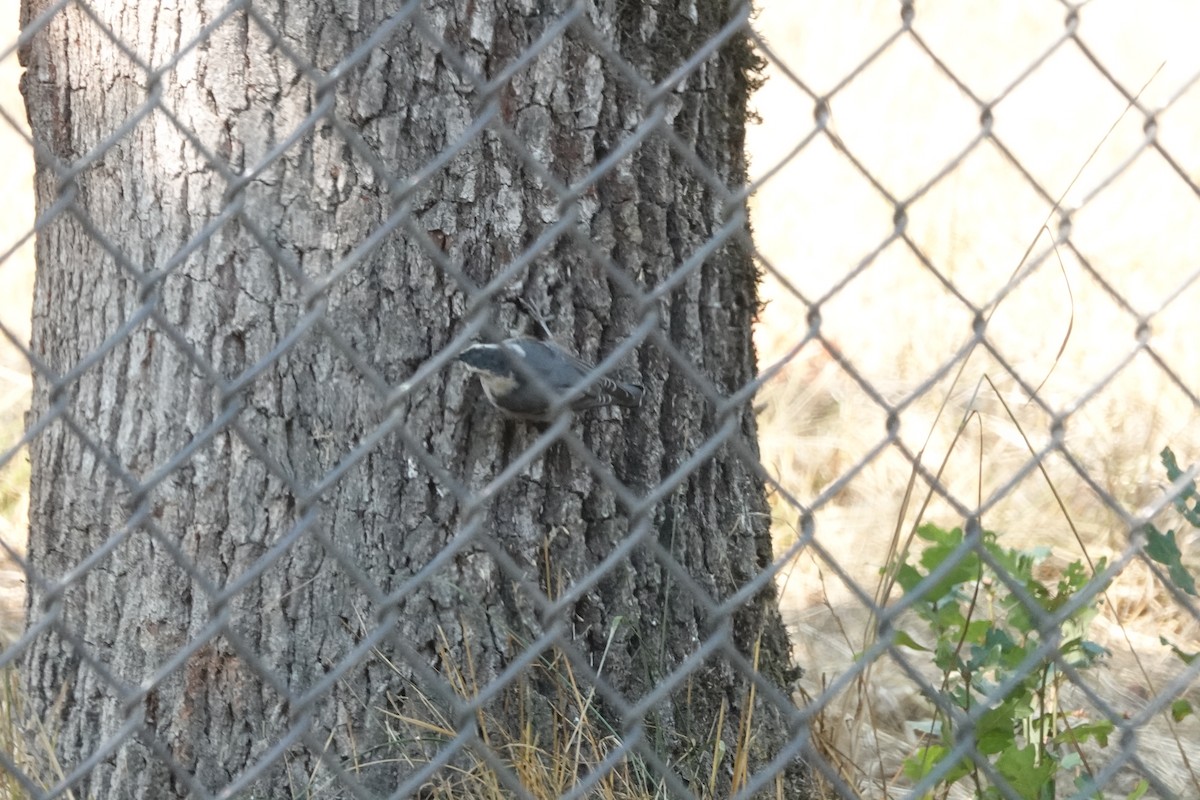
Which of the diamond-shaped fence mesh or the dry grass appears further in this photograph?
the dry grass

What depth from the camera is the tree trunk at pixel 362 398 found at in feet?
6.69

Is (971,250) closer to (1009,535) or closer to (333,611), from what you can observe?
(1009,535)

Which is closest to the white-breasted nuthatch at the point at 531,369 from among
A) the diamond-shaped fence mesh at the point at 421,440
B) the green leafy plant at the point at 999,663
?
the diamond-shaped fence mesh at the point at 421,440

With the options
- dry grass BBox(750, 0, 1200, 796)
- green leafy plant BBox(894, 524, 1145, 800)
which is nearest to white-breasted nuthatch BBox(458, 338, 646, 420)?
green leafy plant BBox(894, 524, 1145, 800)

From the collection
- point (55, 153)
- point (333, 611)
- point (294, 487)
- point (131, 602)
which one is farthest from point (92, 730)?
point (294, 487)

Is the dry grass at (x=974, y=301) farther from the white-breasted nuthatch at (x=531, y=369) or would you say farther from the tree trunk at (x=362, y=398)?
the white-breasted nuthatch at (x=531, y=369)

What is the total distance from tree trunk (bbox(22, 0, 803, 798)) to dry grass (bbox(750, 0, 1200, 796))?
23.4 inches

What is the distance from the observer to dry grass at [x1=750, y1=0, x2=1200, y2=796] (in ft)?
12.4

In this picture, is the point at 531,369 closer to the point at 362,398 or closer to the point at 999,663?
the point at 362,398

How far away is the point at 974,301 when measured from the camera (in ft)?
16.4

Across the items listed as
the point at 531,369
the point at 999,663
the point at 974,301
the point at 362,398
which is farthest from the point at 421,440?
the point at 974,301

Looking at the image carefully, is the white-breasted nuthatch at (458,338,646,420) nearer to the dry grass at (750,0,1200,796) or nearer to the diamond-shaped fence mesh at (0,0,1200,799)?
the diamond-shaped fence mesh at (0,0,1200,799)

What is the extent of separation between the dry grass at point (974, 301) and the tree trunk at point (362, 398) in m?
Answer: 0.59

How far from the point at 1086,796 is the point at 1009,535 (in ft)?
8.18
